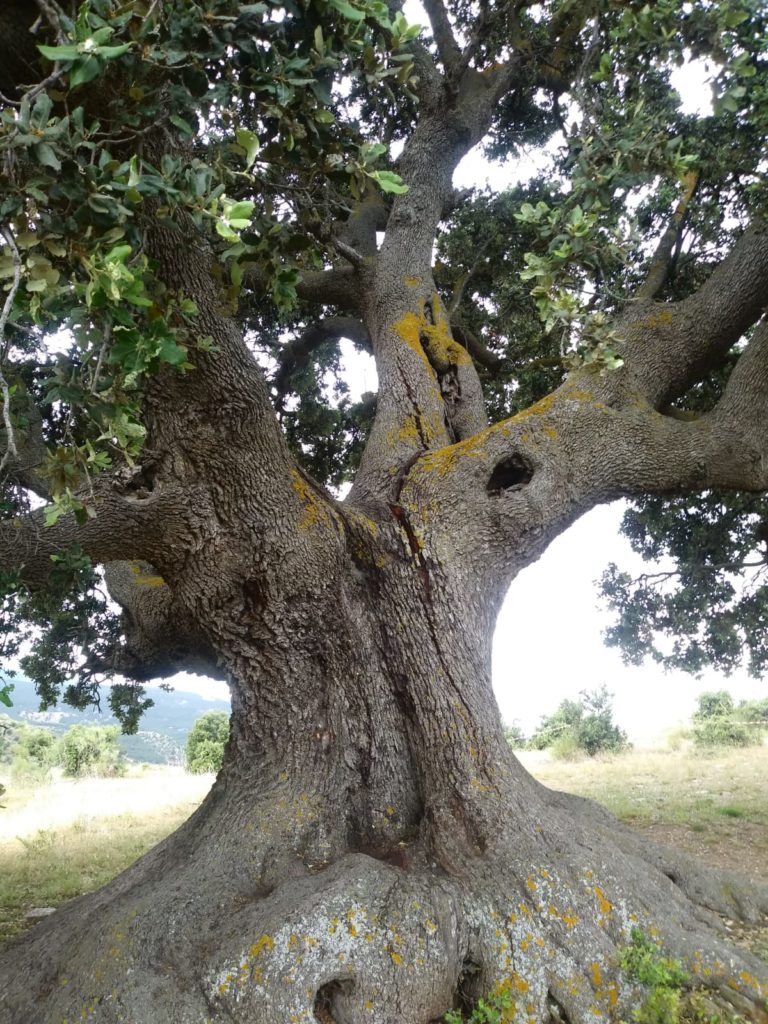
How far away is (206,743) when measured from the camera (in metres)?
20.6

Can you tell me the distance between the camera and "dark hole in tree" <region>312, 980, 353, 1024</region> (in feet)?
9.50

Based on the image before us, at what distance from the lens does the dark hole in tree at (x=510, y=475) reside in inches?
182

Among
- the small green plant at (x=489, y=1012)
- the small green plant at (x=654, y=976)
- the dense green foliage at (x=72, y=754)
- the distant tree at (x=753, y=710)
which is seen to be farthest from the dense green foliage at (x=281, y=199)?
the distant tree at (x=753, y=710)

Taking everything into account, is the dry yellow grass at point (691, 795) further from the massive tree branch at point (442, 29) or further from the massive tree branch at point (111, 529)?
the massive tree branch at point (442, 29)

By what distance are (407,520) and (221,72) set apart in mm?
2704

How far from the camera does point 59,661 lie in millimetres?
7949

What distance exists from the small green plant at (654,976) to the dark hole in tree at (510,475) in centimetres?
267

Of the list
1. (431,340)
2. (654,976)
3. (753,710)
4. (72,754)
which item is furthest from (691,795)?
(72,754)

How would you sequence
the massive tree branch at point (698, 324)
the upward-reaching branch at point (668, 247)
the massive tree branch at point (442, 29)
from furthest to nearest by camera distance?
the massive tree branch at point (442, 29) < the upward-reaching branch at point (668, 247) < the massive tree branch at point (698, 324)

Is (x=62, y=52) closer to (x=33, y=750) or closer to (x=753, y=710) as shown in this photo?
(x=753, y=710)

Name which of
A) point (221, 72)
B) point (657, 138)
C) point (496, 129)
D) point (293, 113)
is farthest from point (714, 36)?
point (496, 129)

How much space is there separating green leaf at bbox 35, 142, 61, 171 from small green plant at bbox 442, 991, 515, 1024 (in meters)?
3.56

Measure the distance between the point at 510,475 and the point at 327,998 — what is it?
332 centimetres

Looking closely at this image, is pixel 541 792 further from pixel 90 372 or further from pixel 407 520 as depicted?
pixel 90 372
